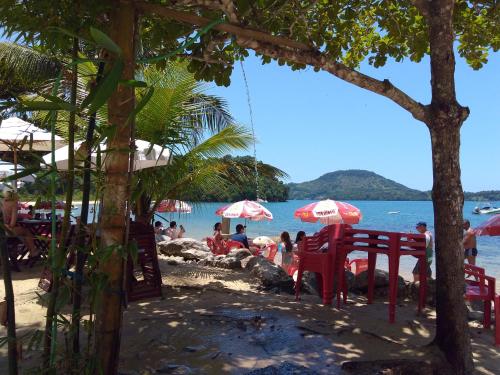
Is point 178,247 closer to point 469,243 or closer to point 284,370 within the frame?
point 469,243

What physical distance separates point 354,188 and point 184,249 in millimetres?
149947

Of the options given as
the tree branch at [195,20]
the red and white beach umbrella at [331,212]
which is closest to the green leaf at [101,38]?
the tree branch at [195,20]

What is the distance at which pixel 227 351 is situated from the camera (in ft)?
12.1

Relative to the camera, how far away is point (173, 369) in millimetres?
3301

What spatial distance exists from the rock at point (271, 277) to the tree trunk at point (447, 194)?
328 cm

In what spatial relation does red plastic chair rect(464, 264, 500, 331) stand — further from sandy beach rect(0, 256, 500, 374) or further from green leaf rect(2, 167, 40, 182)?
green leaf rect(2, 167, 40, 182)

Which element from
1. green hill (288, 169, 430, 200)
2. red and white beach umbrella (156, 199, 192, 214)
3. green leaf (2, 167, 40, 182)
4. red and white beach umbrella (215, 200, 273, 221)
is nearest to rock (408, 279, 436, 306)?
red and white beach umbrella (156, 199, 192, 214)

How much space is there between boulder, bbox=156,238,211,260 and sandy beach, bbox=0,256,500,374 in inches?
132

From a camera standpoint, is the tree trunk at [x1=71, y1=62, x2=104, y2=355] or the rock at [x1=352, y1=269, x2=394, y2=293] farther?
the rock at [x1=352, y1=269, x2=394, y2=293]

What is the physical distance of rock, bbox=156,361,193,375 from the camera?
10.7ft

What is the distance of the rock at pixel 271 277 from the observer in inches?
275

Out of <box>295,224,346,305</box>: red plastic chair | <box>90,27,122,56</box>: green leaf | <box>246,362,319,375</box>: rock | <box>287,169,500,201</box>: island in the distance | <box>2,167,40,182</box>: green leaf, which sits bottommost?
<box>246,362,319,375</box>: rock

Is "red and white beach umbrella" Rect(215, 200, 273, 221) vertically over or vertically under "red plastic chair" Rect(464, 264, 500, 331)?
over

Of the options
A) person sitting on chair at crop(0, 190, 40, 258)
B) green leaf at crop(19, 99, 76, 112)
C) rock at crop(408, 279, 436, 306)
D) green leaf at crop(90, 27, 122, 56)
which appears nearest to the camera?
green leaf at crop(90, 27, 122, 56)
